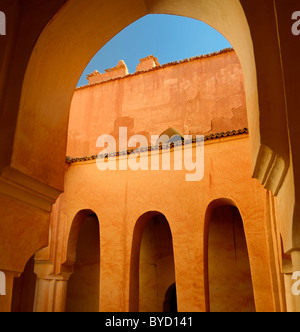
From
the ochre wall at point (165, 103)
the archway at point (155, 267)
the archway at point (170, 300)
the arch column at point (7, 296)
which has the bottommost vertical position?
the arch column at point (7, 296)

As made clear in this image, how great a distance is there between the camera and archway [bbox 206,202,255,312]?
35.9 feet

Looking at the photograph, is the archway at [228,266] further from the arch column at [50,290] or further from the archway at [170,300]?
the arch column at [50,290]

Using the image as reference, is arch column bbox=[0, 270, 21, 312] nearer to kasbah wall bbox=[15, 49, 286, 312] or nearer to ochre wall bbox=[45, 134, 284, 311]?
kasbah wall bbox=[15, 49, 286, 312]

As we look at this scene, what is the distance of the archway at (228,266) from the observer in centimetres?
1093

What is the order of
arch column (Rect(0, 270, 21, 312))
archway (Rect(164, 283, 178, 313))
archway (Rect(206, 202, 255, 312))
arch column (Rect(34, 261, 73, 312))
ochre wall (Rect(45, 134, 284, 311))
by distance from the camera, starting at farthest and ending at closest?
archway (Rect(164, 283, 178, 313))
archway (Rect(206, 202, 255, 312))
arch column (Rect(34, 261, 73, 312))
ochre wall (Rect(45, 134, 284, 311))
arch column (Rect(0, 270, 21, 312))

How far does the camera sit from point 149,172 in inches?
405

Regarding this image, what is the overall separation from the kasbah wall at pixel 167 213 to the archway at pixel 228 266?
0.03 meters

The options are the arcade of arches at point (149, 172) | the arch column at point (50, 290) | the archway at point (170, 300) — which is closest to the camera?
the arcade of arches at point (149, 172)

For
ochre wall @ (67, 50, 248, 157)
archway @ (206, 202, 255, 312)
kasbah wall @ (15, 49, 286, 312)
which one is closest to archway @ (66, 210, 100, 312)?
kasbah wall @ (15, 49, 286, 312)

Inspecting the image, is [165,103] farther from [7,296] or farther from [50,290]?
[7,296]

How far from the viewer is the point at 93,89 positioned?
16.3 meters

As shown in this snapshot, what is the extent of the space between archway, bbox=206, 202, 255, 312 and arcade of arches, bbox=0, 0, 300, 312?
0.11 ft

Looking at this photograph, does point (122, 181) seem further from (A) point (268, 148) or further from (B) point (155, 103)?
(A) point (268, 148)

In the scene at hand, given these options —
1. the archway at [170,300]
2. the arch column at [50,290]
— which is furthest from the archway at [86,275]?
the archway at [170,300]
